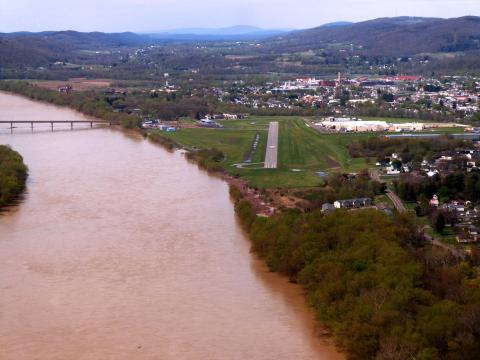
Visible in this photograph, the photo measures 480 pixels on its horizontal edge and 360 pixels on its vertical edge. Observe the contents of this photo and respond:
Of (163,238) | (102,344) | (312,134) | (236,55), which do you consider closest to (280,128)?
(312,134)

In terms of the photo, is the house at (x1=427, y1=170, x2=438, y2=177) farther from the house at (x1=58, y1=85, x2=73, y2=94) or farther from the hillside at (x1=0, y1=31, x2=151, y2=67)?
the hillside at (x1=0, y1=31, x2=151, y2=67)

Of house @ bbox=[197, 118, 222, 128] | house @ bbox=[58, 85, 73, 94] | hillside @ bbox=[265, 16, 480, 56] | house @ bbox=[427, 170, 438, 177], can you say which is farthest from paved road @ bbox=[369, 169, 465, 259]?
hillside @ bbox=[265, 16, 480, 56]

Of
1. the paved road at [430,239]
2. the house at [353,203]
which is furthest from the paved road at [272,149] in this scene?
the house at [353,203]

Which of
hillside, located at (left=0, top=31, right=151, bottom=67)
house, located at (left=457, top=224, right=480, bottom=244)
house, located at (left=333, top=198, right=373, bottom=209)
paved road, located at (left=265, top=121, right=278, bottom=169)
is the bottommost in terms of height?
paved road, located at (left=265, top=121, right=278, bottom=169)

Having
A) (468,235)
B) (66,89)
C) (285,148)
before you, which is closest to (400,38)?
(66,89)

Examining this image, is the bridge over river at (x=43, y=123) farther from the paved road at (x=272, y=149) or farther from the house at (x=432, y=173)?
the house at (x=432, y=173)

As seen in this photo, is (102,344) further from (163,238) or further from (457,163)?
(457,163)

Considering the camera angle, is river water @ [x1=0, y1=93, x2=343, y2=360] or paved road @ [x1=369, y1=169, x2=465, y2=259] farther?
paved road @ [x1=369, y1=169, x2=465, y2=259]
